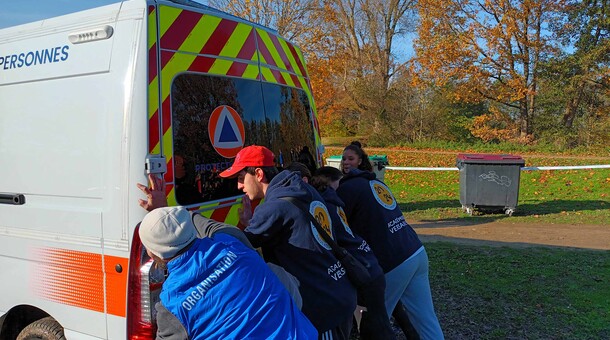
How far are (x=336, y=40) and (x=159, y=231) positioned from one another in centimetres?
1835

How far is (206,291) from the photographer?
1.96 m

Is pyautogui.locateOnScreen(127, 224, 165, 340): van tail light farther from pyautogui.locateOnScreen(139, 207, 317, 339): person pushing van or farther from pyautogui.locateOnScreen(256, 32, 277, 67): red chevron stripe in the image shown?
pyautogui.locateOnScreen(256, 32, 277, 67): red chevron stripe

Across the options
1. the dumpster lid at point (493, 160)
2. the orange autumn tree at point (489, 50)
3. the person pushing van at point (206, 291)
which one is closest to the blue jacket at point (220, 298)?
the person pushing van at point (206, 291)

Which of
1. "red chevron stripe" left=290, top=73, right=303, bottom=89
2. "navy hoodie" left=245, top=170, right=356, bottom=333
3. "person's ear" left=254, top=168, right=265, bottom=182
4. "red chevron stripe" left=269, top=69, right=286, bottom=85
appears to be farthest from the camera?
"red chevron stripe" left=290, top=73, right=303, bottom=89

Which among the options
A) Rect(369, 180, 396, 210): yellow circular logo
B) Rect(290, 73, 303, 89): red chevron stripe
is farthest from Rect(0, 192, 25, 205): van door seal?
Rect(369, 180, 396, 210): yellow circular logo

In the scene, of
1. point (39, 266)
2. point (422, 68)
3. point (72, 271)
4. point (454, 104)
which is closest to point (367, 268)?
point (72, 271)

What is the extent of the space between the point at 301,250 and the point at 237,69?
124 centimetres

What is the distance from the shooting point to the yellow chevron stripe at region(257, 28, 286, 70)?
342 centimetres

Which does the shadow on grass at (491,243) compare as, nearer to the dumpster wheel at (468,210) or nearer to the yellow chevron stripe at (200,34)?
the dumpster wheel at (468,210)

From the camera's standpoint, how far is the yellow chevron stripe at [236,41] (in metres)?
3.06

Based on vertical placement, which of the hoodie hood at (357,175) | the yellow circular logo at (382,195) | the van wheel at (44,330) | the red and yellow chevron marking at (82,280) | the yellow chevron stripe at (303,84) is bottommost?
the van wheel at (44,330)

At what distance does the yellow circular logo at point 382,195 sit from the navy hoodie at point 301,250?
115 cm

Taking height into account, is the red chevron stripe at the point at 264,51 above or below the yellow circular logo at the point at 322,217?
above

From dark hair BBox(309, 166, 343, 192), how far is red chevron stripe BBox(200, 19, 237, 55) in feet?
3.54
